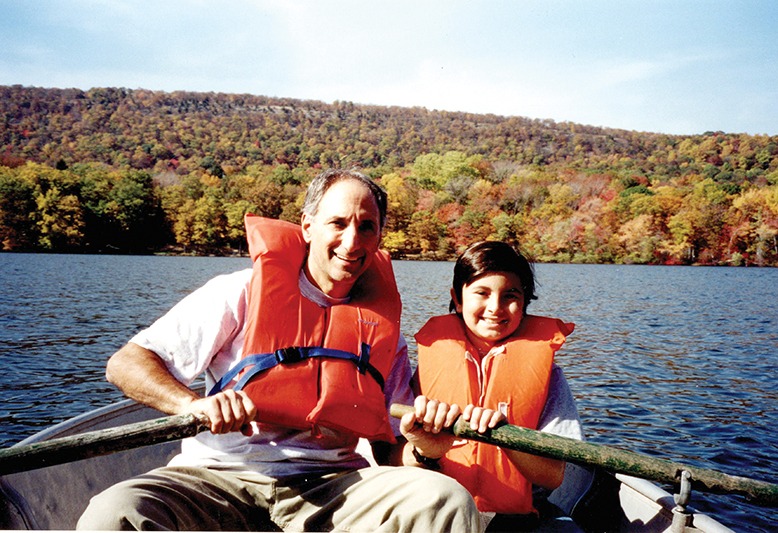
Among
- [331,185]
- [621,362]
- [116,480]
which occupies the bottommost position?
[621,362]

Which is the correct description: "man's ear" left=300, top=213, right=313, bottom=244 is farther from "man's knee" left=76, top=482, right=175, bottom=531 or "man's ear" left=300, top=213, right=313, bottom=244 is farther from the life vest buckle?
"man's knee" left=76, top=482, right=175, bottom=531

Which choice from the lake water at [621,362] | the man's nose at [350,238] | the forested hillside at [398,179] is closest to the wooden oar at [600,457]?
the man's nose at [350,238]

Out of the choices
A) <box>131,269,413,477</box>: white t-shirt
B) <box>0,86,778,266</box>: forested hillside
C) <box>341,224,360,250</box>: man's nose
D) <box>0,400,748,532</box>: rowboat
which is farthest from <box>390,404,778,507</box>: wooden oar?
<box>0,86,778,266</box>: forested hillside

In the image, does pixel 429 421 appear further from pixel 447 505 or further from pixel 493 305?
pixel 493 305

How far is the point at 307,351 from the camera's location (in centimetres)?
230

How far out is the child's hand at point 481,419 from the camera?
2.06 meters

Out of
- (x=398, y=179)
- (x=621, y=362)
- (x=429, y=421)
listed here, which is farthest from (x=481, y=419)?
(x=398, y=179)

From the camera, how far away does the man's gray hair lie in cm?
239

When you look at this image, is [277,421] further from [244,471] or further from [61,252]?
[61,252]

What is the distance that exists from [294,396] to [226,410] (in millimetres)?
329

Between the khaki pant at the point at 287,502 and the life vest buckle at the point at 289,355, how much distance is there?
1.30 feet

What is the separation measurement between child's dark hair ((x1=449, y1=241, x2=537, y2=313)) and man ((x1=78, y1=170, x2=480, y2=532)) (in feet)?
1.12

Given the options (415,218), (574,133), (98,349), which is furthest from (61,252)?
(574,133)

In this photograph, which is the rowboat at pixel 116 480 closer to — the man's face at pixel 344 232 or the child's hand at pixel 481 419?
the child's hand at pixel 481 419
